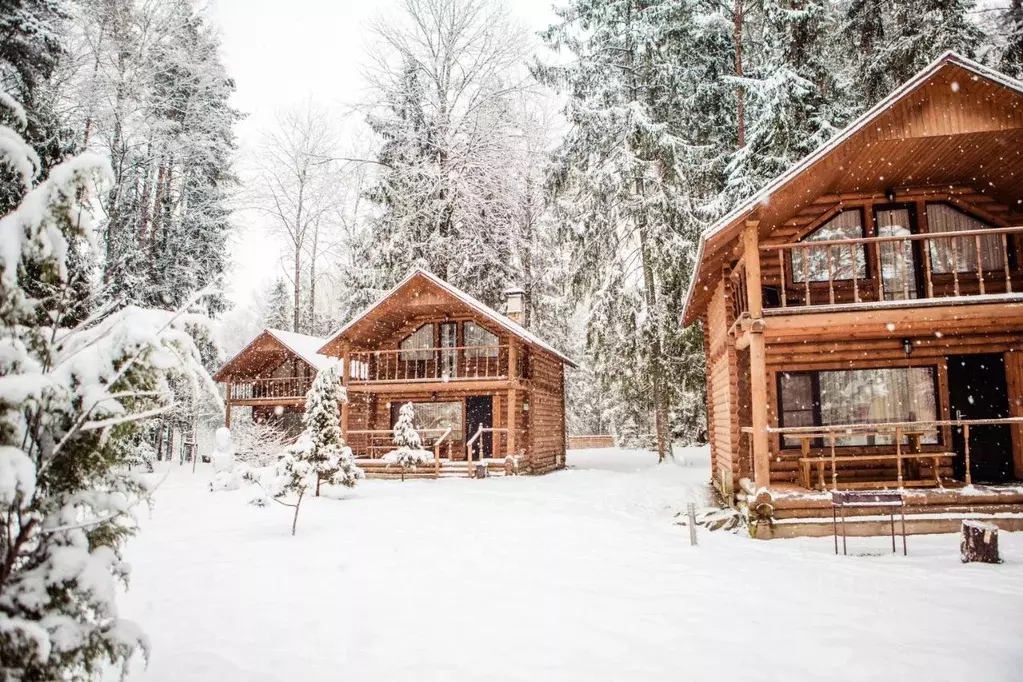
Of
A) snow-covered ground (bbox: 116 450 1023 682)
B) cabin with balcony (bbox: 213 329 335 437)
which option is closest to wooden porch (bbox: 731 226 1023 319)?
snow-covered ground (bbox: 116 450 1023 682)

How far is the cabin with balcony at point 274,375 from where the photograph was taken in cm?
2764

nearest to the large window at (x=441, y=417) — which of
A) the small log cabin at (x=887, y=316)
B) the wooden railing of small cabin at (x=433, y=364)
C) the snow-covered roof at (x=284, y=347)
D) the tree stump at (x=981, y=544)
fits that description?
the wooden railing of small cabin at (x=433, y=364)

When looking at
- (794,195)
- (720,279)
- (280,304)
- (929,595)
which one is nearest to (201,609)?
(929,595)

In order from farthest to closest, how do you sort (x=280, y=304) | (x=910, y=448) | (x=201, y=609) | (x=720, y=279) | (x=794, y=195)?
1. (x=280, y=304)
2. (x=720, y=279)
3. (x=910, y=448)
4. (x=794, y=195)
5. (x=201, y=609)

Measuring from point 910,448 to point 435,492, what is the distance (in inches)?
403

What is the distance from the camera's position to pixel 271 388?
96.8ft

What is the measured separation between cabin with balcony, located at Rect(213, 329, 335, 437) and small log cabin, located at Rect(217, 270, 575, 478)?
6320 millimetres

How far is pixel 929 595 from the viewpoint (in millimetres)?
6102

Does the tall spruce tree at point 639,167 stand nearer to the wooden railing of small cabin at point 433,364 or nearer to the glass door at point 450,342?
the wooden railing of small cabin at point 433,364

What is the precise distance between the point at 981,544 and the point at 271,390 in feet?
92.0

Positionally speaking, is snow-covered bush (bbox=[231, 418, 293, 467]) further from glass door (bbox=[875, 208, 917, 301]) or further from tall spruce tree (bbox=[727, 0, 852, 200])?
glass door (bbox=[875, 208, 917, 301])

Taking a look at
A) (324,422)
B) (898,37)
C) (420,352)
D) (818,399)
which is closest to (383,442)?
(420,352)

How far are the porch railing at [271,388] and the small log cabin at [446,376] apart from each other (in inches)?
257

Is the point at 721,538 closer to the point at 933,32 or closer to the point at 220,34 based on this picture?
the point at 933,32
